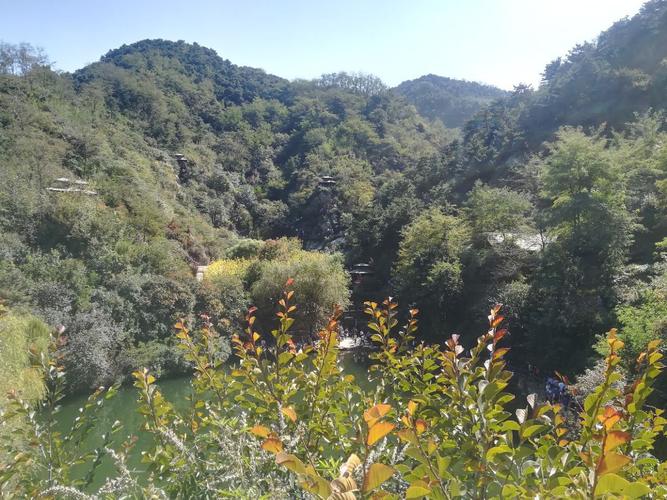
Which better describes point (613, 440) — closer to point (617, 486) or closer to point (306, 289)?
point (617, 486)

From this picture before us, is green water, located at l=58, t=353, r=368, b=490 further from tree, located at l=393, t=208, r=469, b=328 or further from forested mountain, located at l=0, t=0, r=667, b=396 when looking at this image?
tree, located at l=393, t=208, r=469, b=328

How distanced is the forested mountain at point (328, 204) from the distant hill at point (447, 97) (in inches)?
932

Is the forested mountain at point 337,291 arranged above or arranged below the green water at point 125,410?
above

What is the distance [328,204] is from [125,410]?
27.6 meters

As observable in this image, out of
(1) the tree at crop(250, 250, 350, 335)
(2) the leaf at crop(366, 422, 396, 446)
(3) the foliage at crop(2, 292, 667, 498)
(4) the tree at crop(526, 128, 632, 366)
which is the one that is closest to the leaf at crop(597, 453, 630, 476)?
(3) the foliage at crop(2, 292, 667, 498)

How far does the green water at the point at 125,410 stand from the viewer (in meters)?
9.32

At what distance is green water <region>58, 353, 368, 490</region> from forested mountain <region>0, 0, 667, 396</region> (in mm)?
869

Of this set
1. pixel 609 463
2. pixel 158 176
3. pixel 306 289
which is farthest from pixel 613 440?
pixel 158 176

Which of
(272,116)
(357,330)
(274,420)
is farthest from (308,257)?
(272,116)

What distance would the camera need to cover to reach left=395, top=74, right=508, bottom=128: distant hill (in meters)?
76.6

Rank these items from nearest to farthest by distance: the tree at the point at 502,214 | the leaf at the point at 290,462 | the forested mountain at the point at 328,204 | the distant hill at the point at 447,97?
the leaf at the point at 290,462, the forested mountain at the point at 328,204, the tree at the point at 502,214, the distant hill at the point at 447,97

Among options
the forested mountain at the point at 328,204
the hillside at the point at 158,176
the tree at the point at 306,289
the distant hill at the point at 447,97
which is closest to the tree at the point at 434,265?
the forested mountain at the point at 328,204

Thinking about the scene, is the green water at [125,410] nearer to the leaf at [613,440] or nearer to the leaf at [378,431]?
the leaf at [378,431]

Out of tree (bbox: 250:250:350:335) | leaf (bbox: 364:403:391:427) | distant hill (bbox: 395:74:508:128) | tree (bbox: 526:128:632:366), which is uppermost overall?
distant hill (bbox: 395:74:508:128)
